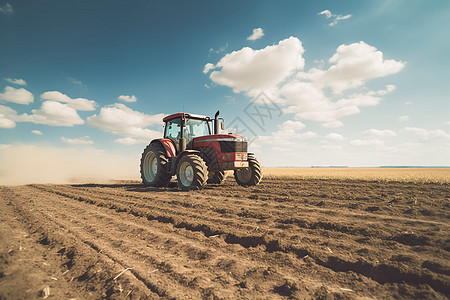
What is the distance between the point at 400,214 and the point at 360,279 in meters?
2.89

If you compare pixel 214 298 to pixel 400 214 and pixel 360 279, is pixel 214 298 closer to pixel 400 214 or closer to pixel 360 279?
pixel 360 279

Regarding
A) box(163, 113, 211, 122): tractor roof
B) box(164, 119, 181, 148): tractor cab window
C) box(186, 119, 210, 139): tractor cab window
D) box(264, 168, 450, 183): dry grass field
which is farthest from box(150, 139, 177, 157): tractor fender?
box(264, 168, 450, 183): dry grass field

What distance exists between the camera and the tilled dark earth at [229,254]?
1.89 m

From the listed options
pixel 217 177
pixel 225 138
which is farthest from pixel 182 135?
pixel 217 177

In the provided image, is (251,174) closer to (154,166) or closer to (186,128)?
(186,128)

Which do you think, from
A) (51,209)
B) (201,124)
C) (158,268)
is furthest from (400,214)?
(51,209)

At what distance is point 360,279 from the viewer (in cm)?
206

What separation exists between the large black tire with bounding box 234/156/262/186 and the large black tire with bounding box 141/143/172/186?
9.41 ft

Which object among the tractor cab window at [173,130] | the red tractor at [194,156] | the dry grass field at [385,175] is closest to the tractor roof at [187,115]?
the red tractor at [194,156]

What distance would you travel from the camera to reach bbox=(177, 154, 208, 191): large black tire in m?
6.90

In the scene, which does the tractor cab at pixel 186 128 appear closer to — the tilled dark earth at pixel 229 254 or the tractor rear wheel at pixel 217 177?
the tractor rear wheel at pixel 217 177

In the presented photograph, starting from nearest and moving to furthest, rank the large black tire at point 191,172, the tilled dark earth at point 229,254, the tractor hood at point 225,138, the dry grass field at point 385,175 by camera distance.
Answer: the tilled dark earth at point 229,254
the large black tire at point 191,172
the tractor hood at point 225,138
the dry grass field at point 385,175

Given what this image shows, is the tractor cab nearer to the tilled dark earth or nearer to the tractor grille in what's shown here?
the tractor grille

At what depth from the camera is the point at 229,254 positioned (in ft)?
8.41
